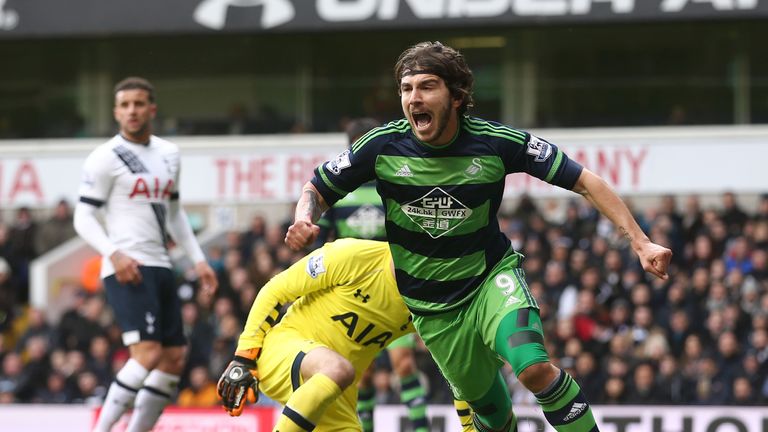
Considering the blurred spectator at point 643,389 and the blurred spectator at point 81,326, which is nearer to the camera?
the blurred spectator at point 643,389

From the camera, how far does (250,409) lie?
11.2 meters

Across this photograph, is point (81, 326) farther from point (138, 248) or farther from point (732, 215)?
point (732, 215)

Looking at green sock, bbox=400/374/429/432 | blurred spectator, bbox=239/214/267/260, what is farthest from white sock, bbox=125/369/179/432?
blurred spectator, bbox=239/214/267/260

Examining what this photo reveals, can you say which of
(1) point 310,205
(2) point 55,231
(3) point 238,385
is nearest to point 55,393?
(2) point 55,231

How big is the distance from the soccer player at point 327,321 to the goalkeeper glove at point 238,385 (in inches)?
0.4

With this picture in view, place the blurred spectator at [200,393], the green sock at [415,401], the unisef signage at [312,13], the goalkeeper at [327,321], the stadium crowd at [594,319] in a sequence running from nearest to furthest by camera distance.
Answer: the goalkeeper at [327,321], the green sock at [415,401], the stadium crowd at [594,319], the blurred spectator at [200,393], the unisef signage at [312,13]

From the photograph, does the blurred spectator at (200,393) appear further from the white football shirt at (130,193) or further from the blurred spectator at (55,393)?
the white football shirt at (130,193)

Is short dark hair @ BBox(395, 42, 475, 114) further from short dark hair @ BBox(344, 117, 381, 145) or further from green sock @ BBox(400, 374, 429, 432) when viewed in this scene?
green sock @ BBox(400, 374, 429, 432)

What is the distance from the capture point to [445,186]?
6816 millimetres

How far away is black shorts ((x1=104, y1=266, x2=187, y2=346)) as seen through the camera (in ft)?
29.3

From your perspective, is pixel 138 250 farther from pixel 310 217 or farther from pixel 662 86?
pixel 662 86

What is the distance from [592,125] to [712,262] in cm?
582

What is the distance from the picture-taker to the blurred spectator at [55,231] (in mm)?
19453

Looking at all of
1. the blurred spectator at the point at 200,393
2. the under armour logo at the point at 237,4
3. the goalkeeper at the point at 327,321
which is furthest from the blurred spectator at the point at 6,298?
the goalkeeper at the point at 327,321
